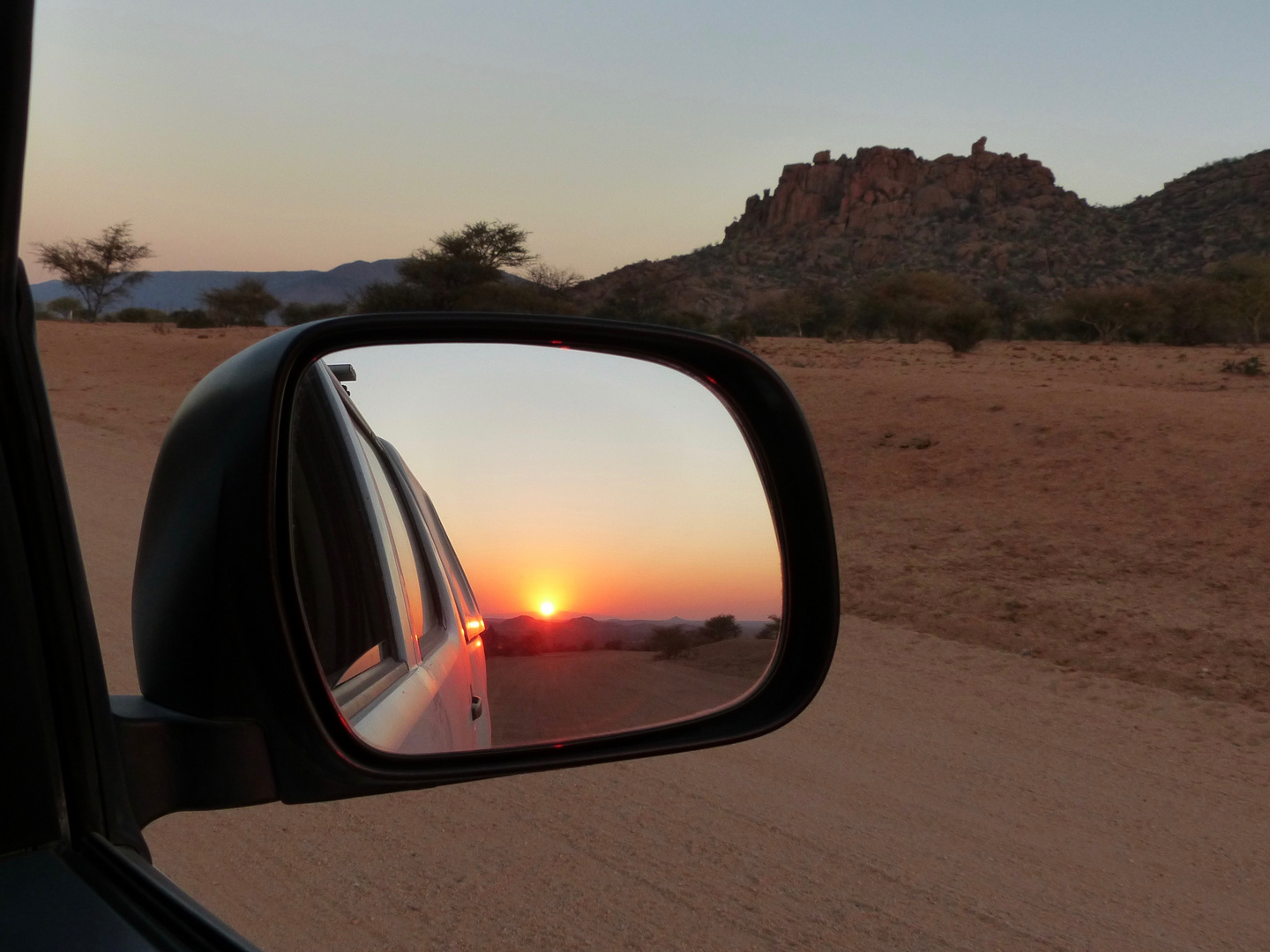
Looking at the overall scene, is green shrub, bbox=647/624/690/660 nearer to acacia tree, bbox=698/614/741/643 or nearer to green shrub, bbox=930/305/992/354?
acacia tree, bbox=698/614/741/643

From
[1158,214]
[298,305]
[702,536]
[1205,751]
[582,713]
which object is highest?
[1158,214]

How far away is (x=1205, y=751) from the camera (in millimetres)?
4820

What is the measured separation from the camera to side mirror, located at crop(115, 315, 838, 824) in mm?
1132

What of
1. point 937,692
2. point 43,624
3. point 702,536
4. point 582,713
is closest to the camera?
point 43,624

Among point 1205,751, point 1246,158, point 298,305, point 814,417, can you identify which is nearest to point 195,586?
point 1205,751

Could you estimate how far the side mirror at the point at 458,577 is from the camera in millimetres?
1132

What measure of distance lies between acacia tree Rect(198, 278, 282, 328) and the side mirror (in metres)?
44.5

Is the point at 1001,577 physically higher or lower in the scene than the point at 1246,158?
lower

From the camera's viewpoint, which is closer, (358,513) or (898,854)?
(358,513)

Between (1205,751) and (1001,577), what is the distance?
11.2ft

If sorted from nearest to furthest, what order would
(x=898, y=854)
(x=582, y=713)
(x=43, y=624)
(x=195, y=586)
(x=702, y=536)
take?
(x=43, y=624) → (x=195, y=586) → (x=582, y=713) → (x=702, y=536) → (x=898, y=854)

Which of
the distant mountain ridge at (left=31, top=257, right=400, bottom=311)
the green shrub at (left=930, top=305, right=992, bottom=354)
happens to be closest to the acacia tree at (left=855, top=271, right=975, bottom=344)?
the green shrub at (left=930, top=305, right=992, bottom=354)

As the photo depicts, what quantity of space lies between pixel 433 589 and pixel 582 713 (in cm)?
66

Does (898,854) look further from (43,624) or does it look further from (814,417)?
(814,417)
